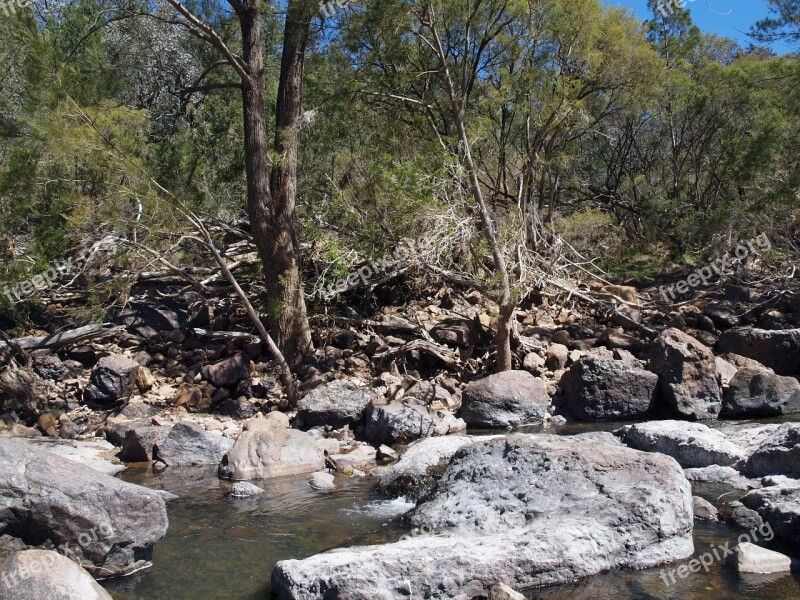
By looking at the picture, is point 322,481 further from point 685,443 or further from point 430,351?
point 430,351

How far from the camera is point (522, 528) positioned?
5973 mm

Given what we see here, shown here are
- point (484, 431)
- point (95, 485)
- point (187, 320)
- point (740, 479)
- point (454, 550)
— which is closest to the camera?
point (454, 550)

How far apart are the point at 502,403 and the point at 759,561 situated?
5.26m

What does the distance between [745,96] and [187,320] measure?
1396 centimetres

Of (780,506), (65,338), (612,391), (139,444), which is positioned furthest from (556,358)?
(65,338)

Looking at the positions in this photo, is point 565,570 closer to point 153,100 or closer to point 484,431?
point 484,431

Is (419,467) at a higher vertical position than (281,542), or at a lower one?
higher

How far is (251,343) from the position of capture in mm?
13148

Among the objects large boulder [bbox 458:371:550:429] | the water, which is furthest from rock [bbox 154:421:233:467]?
large boulder [bbox 458:371:550:429]

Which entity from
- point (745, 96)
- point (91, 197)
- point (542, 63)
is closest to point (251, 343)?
point (91, 197)

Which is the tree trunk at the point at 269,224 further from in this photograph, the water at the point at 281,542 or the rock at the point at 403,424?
the water at the point at 281,542

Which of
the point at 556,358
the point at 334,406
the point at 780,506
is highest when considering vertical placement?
the point at 556,358

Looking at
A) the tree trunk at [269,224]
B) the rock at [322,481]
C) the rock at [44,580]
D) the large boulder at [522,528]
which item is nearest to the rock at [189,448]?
the rock at [322,481]

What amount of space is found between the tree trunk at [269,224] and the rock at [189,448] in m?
2.96
